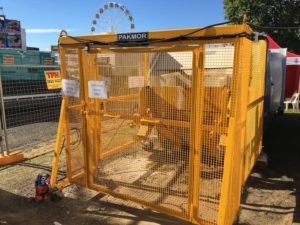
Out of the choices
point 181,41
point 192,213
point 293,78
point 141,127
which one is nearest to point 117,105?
point 141,127

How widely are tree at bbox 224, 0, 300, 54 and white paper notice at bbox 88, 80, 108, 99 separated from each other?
1829cm

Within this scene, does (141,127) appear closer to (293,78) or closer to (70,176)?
(70,176)

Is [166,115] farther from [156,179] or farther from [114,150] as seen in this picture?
[114,150]

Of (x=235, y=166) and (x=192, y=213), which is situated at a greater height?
(x=235, y=166)

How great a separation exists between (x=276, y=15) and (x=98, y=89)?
20.7 m

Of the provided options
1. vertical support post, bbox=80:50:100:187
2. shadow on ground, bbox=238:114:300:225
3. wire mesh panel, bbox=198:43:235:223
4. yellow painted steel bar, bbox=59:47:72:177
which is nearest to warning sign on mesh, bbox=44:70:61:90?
yellow painted steel bar, bbox=59:47:72:177

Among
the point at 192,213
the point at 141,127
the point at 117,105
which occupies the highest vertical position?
the point at 117,105

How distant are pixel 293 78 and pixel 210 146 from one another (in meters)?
11.8

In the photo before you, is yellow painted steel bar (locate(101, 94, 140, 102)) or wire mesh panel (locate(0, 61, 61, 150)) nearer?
yellow painted steel bar (locate(101, 94, 140, 102))

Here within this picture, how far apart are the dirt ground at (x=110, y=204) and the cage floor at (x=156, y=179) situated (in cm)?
21

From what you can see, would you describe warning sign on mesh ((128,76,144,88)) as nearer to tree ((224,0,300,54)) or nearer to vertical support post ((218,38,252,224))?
vertical support post ((218,38,252,224))

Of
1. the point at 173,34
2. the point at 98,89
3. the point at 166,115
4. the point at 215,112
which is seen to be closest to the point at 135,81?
the point at 98,89

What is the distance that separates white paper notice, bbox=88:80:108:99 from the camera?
3885 mm

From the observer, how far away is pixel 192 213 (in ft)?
11.5
